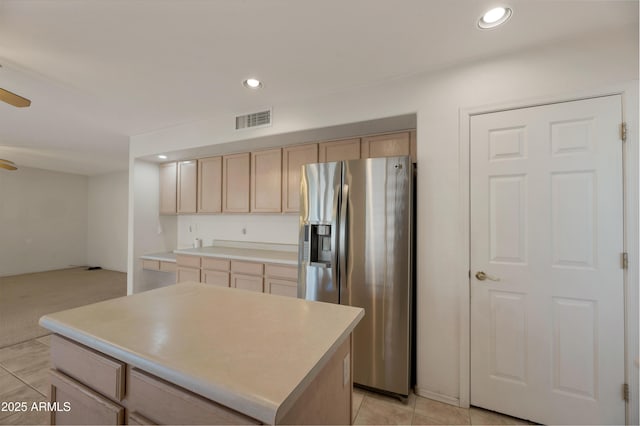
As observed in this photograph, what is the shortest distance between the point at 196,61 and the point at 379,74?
143cm

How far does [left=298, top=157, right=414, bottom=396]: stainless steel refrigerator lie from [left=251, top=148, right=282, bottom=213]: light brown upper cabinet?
0.99 m

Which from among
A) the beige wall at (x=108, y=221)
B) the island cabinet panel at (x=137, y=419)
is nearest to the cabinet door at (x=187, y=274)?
the island cabinet panel at (x=137, y=419)

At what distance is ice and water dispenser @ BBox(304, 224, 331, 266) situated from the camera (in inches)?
91.3

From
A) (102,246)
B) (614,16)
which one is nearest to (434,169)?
(614,16)

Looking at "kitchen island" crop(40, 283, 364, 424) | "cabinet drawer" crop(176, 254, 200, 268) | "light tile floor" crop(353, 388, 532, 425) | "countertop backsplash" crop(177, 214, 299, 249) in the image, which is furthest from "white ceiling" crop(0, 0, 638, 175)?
"light tile floor" crop(353, 388, 532, 425)

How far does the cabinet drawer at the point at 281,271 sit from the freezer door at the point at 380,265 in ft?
2.33

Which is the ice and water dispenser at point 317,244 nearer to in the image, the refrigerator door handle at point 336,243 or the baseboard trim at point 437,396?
the refrigerator door handle at point 336,243

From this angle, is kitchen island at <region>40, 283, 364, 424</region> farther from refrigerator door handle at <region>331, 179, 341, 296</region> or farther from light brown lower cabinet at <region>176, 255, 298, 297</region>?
light brown lower cabinet at <region>176, 255, 298, 297</region>

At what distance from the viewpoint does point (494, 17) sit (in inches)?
60.9

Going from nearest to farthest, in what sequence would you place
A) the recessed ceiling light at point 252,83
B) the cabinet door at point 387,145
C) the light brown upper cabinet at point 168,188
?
the recessed ceiling light at point 252,83 → the cabinet door at point 387,145 → the light brown upper cabinet at point 168,188

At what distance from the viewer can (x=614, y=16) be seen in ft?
5.00

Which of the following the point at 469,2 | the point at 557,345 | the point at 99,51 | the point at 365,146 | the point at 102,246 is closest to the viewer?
the point at 469,2

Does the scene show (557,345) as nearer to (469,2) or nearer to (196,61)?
(469,2)

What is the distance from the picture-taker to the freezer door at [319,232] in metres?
2.21
